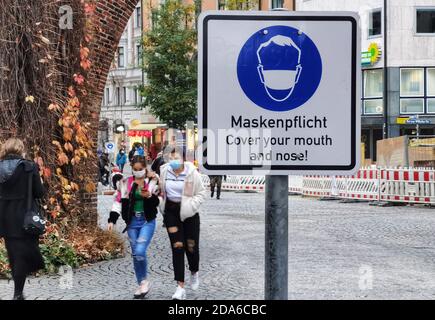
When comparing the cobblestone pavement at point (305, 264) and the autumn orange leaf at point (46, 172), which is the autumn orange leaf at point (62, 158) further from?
the cobblestone pavement at point (305, 264)

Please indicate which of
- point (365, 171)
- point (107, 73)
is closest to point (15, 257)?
point (107, 73)

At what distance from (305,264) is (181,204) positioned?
3175 millimetres

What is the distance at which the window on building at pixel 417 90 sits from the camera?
47531 millimetres

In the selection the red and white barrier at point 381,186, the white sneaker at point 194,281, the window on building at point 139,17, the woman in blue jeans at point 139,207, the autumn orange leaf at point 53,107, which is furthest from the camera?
the window on building at point 139,17

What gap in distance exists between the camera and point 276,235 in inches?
104

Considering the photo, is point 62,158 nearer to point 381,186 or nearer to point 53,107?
point 53,107

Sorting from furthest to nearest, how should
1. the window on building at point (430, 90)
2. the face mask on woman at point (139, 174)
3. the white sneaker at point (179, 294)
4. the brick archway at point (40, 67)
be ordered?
the window on building at point (430, 90), the brick archway at point (40, 67), the face mask on woman at point (139, 174), the white sneaker at point (179, 294)

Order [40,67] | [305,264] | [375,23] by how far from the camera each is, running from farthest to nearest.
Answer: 1. [375,23]
2. [305,264]
3. [40,67]

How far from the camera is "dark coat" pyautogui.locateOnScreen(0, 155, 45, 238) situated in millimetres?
8836

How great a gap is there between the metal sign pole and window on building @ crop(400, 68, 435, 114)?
45.9 meters

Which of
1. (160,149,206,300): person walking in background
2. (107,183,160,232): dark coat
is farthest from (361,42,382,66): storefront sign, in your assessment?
(107,183,160,232): dark coat

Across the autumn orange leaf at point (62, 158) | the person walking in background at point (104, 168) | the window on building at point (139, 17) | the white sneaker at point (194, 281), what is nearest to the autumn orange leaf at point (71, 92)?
the autumn orange leaf at point (62, 158)

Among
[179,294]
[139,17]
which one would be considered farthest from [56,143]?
[139,17]

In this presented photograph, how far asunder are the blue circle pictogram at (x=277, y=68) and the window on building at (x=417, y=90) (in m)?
45.8
